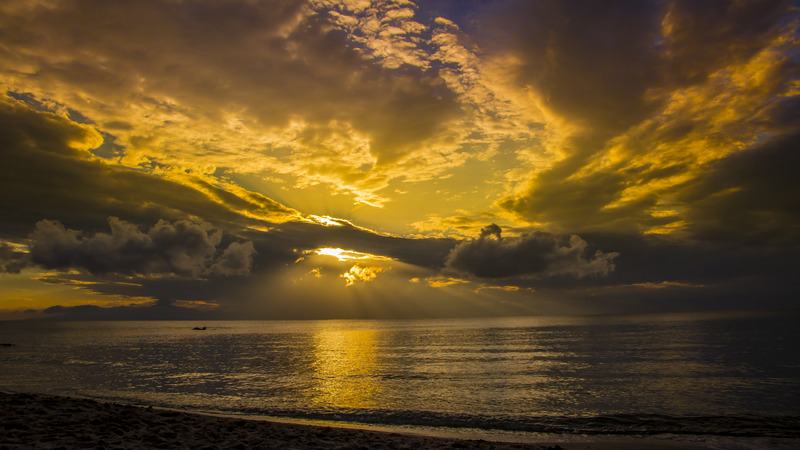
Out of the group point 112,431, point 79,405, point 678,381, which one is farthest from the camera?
point 678,381

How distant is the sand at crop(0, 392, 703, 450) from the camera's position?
1478 centimetres

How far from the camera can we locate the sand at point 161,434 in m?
14.8

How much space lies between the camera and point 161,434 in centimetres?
1659

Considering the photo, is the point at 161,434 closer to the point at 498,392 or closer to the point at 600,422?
the point at 600,422

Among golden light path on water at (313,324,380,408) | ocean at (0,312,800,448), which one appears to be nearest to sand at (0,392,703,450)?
ocean at (0,312,800,448)

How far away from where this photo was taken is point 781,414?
85.7 ft

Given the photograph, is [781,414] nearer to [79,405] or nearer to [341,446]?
[341,446]

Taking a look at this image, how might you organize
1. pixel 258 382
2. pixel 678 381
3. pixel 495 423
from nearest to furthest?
pixel 495 423 → pixel 678 381 → pixel 258 382

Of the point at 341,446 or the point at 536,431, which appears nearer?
the point at 341,446

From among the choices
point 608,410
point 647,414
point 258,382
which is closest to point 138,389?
point 258,382

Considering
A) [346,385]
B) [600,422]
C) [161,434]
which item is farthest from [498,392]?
[161,434]

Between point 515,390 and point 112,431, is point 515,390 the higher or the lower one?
the lower one

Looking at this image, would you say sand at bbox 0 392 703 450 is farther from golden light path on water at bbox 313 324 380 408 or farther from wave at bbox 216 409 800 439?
golden light path on water at bbox 313 324 380 408

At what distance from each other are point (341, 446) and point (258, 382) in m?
28.6
